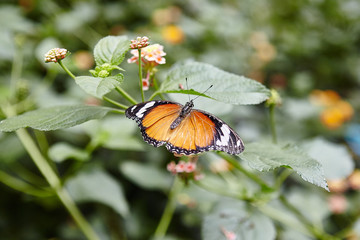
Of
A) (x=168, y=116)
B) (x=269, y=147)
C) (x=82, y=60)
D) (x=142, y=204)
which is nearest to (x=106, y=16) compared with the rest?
(x=82, y=60)

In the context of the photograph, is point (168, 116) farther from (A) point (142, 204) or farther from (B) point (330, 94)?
(B) point (330, 94)

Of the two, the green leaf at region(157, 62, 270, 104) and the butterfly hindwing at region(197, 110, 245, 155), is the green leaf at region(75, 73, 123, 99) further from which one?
the butterfly hindwing at region(197, 110, 245, 155)

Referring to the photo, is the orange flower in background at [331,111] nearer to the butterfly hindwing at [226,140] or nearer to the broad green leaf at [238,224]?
the broad green leaf at [238,224]

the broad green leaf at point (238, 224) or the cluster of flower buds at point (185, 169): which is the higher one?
the cluster of flower buds at point (185, 169)

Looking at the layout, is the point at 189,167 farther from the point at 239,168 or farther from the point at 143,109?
the point at 143,109

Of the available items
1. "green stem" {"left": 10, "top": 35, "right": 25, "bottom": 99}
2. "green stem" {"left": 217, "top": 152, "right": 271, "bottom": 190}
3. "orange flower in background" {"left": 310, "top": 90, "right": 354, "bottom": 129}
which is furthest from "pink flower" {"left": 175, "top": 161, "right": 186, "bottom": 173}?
"orange flower in background" {"left": 310, "top": 90, "right": 354, "bottom": 129}

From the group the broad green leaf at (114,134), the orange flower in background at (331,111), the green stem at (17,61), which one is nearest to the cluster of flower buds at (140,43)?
→ the broad green leaf at (114,134)
